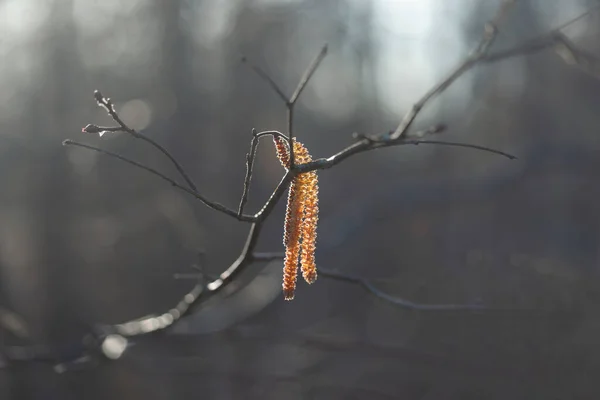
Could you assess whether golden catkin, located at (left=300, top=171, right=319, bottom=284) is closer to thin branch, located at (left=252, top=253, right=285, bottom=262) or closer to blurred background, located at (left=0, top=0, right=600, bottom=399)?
thin branch, located at (left=252, top=253, right=285, bottom=262)

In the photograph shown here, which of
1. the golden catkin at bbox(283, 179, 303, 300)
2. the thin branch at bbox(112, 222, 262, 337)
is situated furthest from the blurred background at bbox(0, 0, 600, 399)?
the golden catkin at bbox(283, 179, 303, 300)

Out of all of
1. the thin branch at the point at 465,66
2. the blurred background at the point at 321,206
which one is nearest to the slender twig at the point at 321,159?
the thin branch at the point at 465,66

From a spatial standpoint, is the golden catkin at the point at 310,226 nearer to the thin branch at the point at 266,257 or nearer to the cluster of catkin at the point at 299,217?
the cluster of catkin at the point at 299,217

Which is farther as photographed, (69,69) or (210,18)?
(210,18)

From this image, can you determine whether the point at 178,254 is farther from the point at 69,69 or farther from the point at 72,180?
the point at 69,69

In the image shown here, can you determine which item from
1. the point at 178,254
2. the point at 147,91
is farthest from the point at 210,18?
the point at 178,254
